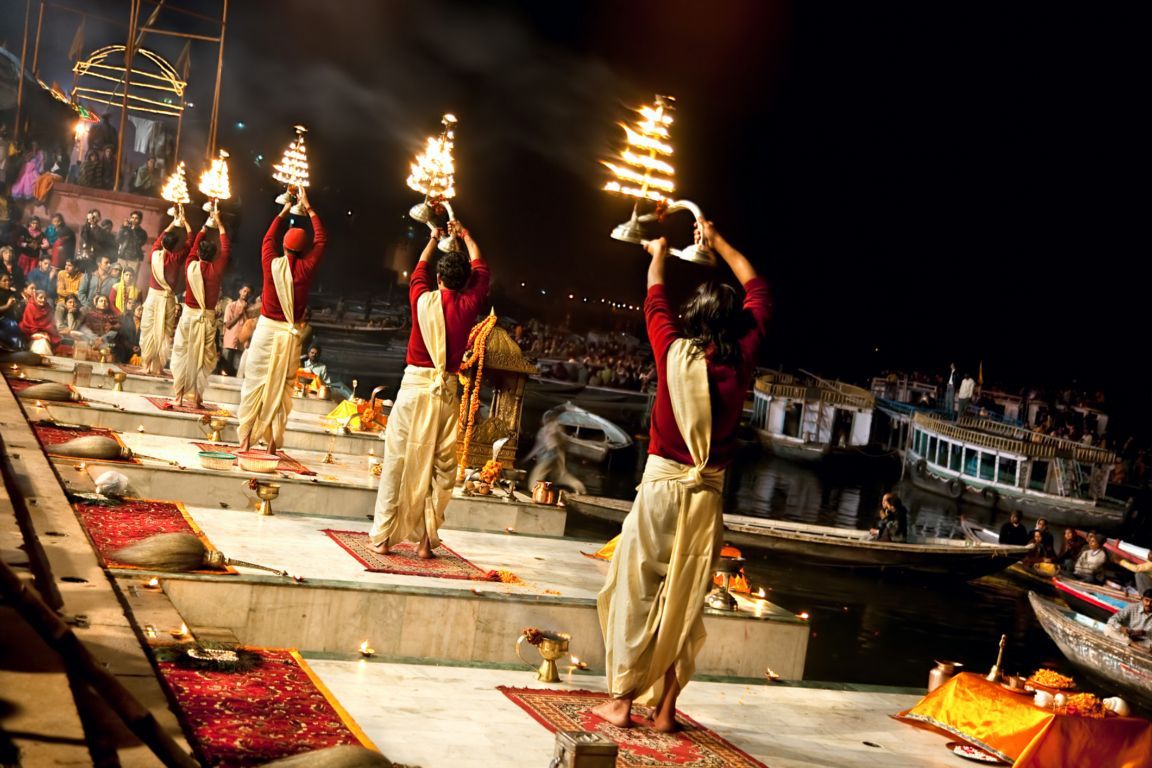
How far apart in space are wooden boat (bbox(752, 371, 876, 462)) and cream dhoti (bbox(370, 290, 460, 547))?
41404mm

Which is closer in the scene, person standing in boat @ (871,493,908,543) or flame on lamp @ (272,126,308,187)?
flame on lamp @ (272,126,308,187)

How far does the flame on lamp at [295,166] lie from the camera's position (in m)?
11.6

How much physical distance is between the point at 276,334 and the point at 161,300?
652 cm

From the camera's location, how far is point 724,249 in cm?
587

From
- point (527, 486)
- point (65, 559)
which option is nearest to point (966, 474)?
point (527, 486)

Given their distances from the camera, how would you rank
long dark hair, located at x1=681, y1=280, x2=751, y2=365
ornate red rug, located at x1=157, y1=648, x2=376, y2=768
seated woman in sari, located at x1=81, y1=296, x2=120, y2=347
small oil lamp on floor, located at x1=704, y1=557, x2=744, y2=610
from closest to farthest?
ornate red rug, located at x1=157, y1=648, x2=376, y2=768 → long dark hair, located at x1=681, y1=280, x2=751, y2=365 → small oil lamp on floor, located at x1=704, y1=557, x2=744, y2=610 → seated woman in sari, located at x1=81, y1=296, x2=120, y2=347

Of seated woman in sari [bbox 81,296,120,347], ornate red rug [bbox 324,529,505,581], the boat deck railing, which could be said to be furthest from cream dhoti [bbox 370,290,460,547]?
the boat deck railing

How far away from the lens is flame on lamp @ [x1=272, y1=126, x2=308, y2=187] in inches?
457

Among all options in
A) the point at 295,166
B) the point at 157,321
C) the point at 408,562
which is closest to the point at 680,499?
the point at 408,562

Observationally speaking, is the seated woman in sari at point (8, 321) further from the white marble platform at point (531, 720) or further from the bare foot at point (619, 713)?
the bare foot at point (619, 713)

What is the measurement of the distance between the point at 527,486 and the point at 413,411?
21.4 meters

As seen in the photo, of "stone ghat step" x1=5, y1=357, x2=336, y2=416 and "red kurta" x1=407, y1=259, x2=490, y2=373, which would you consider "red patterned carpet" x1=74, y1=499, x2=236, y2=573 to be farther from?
"stone ghat step" x1=5, y1=357, x2=336, y2=416

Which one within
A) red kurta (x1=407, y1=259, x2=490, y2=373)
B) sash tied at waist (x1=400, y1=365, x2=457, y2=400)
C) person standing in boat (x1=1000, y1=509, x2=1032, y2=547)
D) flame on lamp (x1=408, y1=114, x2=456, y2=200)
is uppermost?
flame on lamp (x1=408, y1=114, x2=456, y2=200)

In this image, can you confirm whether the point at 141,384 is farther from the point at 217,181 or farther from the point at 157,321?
the point at 217,181
